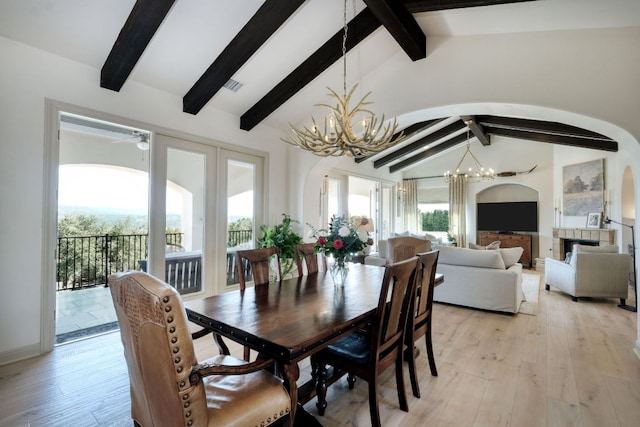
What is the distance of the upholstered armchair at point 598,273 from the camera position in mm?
4352

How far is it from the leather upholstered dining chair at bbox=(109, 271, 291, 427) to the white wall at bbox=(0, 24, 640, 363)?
2.22m

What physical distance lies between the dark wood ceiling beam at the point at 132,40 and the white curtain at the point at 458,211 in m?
8.89

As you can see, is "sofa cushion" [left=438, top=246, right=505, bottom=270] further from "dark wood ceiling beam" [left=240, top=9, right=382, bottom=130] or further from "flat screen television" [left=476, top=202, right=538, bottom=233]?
"flat screen television" [left=476, top=202, right=538, bottom=233]

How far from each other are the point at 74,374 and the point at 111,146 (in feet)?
14.3

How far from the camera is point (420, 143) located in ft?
26.6

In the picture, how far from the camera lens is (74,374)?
2.50 m

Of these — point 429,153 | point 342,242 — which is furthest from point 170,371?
point 429,153

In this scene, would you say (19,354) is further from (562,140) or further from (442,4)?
(562,140)

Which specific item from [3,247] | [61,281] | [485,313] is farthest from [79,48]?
[485,313]

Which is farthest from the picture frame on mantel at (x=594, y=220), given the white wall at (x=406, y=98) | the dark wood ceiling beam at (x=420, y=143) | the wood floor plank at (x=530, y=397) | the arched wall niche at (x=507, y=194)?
the wood floor plank at (x=530, y=397)

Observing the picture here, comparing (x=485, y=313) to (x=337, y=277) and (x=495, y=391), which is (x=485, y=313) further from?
(x=337, y=277)

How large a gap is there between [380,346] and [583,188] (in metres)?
7.68

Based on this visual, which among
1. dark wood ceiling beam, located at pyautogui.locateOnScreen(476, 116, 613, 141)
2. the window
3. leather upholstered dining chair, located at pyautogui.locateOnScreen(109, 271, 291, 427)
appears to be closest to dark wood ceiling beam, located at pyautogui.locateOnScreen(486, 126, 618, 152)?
dark wood ceiling beam, located at pyautogui.locateOnScreen(476, 116, 613, 141)

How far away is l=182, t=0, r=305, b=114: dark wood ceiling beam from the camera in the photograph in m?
2.79
